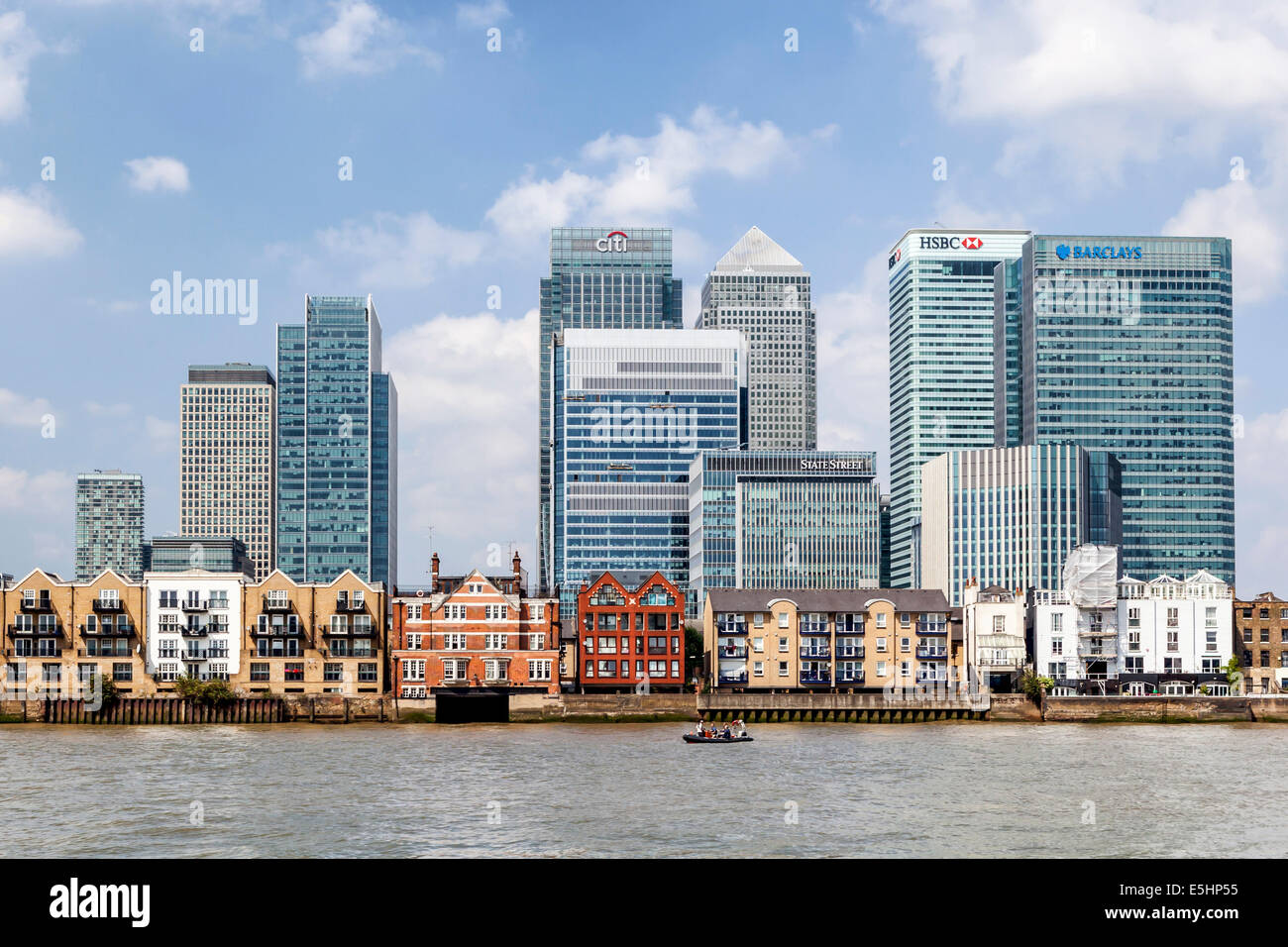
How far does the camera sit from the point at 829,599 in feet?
545

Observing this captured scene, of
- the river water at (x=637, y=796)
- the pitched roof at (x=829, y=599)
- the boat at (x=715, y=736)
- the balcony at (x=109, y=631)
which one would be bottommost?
the boat at (x=715, y=736)

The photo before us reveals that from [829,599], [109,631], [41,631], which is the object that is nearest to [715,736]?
[829,599]

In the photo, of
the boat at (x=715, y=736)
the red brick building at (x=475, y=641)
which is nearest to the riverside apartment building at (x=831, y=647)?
the red brick building at (x=475, y=641)

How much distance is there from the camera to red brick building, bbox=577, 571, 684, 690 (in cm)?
16000

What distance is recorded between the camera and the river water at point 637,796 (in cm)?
5828

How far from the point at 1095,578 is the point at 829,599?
30.7 meters
